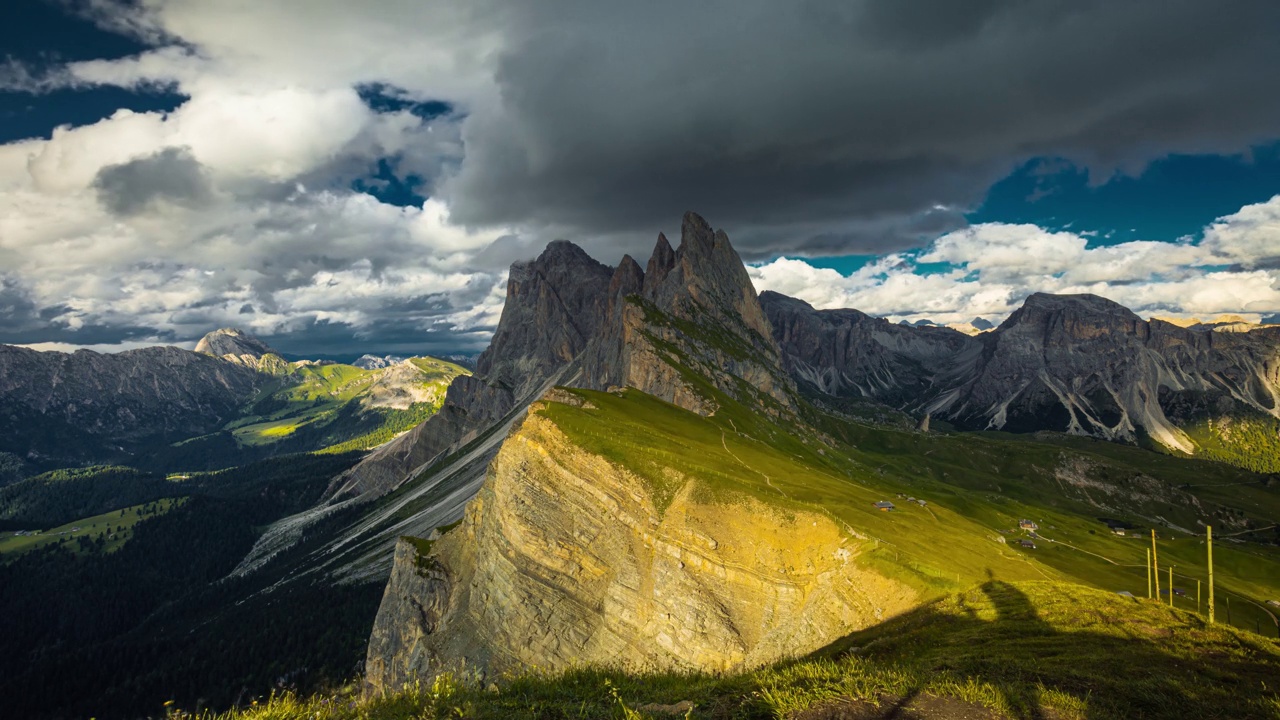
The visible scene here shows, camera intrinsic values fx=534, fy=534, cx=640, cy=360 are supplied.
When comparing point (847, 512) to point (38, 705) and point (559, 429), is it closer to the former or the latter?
point (559, 429)

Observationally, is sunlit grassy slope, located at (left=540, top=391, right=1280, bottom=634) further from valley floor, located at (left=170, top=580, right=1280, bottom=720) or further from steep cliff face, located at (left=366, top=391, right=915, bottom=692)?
valley floor, located at (left=170, top=580, right=1280, bottom=720)

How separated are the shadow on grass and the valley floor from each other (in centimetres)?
6

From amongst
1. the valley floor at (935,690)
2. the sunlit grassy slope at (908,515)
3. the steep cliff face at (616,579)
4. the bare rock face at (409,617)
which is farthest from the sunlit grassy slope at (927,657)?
the bare rock face at (409,617)

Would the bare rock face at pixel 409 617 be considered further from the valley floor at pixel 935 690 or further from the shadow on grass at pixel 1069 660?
the valley floor at pixel 935 690

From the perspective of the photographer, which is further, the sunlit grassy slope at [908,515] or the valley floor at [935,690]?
the sunlit grassy slope at [908,515]

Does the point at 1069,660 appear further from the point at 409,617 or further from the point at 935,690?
the point at 409,617

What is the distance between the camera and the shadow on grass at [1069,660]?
47.3ft

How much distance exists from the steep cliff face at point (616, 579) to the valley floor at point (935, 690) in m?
22.0

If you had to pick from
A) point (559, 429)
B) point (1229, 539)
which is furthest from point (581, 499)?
point (1229, 539)

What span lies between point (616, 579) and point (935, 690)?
151 ft

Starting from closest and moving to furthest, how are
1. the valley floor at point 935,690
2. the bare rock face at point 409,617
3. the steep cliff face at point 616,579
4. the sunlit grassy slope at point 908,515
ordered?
the valley floor at point 935,690 < the steep cliff face at point 616,579 < the sunlit grassy slope at point 908,515 < the bare rock face at point 409,617

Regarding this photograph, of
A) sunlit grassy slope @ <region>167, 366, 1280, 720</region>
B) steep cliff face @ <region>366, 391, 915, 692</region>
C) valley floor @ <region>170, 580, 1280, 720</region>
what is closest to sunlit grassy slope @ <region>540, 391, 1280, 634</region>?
sunlit grassy slope @ <region>167, 366, 1280, 720</region>

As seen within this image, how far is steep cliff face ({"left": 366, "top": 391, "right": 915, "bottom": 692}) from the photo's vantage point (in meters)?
47.8

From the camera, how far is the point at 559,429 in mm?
67812
